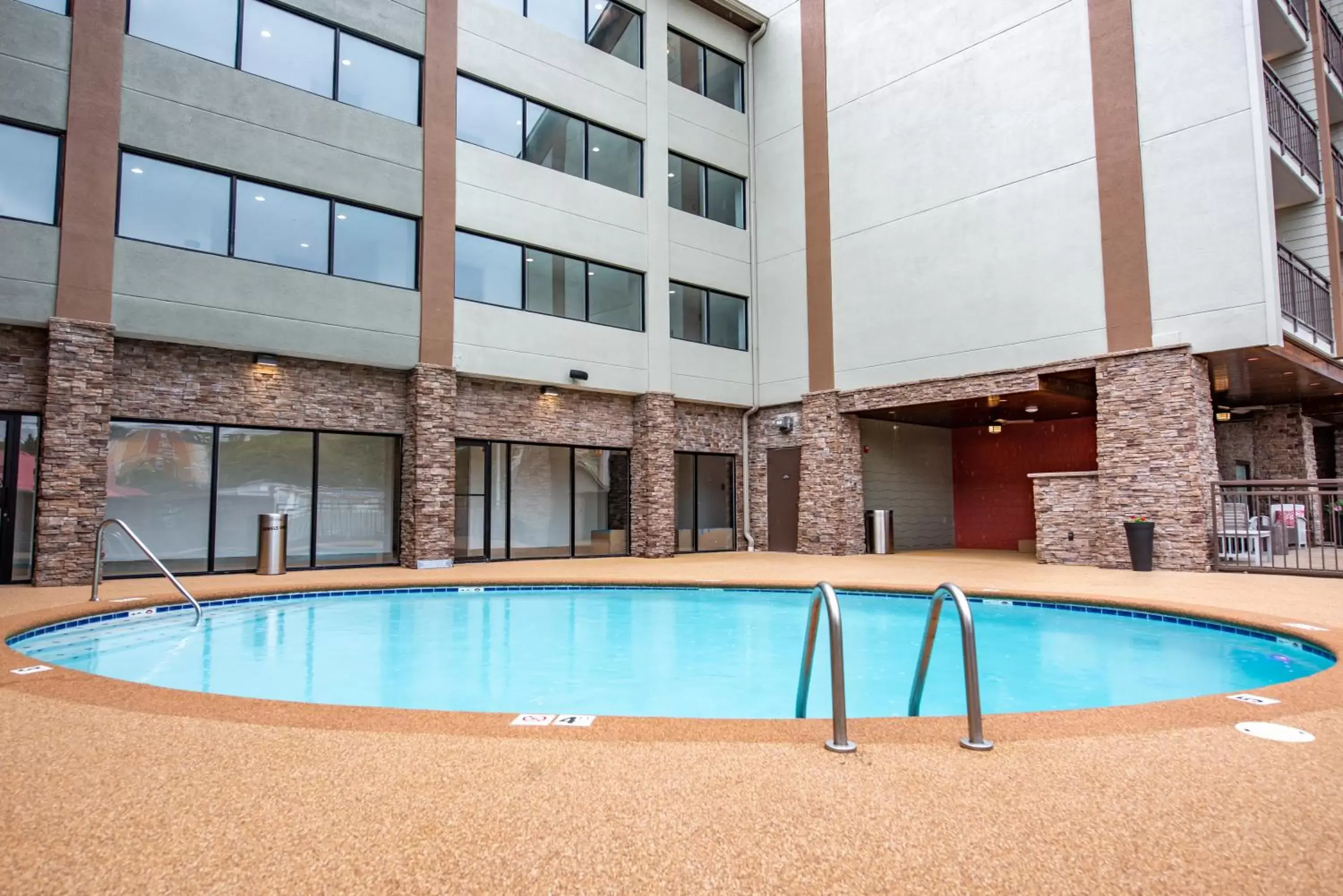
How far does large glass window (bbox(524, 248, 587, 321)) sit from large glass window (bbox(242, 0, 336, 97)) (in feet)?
12.3

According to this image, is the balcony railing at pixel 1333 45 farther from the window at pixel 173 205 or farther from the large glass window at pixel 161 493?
the large glass window at pixel 161 493

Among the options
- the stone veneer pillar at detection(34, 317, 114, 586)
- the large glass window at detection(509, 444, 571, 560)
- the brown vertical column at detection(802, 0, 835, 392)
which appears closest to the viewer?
the stone veneer pillar at detection(34, 317, 114, 586)

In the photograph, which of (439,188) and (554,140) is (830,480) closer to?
(554,140)

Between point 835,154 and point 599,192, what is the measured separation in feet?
14.5

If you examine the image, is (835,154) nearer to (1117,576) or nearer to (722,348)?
(722,348)

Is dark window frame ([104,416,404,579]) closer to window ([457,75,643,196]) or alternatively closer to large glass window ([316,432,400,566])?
large glass window ([316,432,400,566])

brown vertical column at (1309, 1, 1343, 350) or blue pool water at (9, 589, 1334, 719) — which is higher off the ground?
brown vertical column at (1309, 1, 1343, 350)

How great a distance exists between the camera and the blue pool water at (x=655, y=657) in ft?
16.6

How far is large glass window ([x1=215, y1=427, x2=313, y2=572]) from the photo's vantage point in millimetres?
10047

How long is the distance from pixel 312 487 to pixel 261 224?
11.9 feet

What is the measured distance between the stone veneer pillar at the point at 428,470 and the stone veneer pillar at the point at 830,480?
644 centimetres

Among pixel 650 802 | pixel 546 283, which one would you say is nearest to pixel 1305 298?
pixel 546 283

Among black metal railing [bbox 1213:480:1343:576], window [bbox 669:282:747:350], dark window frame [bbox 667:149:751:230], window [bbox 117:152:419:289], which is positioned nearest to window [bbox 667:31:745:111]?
dark window frame [bbox 667:149:751:230]

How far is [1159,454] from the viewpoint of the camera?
9961 mm
